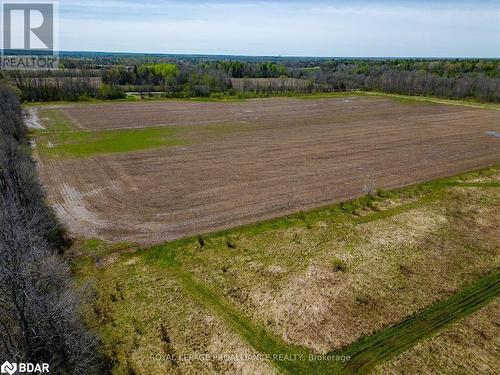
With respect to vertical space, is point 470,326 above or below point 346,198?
below

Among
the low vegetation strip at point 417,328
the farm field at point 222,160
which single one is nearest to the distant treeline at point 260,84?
the farm field at point 222,160

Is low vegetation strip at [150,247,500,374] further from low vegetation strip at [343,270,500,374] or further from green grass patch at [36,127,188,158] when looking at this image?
Result: green grass patch at [36,127,188,158]

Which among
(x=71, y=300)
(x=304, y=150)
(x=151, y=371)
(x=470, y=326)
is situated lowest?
(x=151, y=371)

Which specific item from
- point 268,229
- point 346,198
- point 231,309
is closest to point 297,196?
point 346,198

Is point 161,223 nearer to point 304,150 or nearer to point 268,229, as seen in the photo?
point 268,229

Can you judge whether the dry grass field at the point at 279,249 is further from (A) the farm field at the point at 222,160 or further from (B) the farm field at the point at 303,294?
(A) the farm field at the point at 222,160
